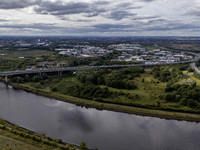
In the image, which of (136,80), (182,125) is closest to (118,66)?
(136,80)

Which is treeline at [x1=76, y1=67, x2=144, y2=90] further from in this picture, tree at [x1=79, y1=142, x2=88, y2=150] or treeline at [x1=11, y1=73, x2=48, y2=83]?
tree at [x1=79, y1=142, x2=88, y2=150]

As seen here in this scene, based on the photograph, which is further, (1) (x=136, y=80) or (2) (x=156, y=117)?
(1) (x=136, y=80)

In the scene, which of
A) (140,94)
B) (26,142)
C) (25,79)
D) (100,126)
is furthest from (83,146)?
(25,79)

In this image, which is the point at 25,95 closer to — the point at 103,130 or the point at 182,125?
the point at 103,130

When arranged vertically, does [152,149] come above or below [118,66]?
below

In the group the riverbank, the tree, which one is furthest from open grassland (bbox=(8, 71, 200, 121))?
the tree

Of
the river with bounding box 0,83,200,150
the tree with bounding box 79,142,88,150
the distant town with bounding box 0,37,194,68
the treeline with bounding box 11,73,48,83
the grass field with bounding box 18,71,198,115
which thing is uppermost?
the distant town with bounding box 0,37,194,68

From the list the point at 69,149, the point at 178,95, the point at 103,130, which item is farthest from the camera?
the point at 178,95

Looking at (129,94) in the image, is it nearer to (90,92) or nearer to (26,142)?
(90,92)

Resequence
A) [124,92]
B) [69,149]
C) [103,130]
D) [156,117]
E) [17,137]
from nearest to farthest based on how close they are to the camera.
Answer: [69,149] < [17,137] < [103,130] < [156,117] < [124,92]

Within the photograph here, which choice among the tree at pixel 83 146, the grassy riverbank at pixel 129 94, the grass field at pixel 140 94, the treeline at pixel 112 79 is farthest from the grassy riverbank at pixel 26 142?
the treeline at pixel 112 79
